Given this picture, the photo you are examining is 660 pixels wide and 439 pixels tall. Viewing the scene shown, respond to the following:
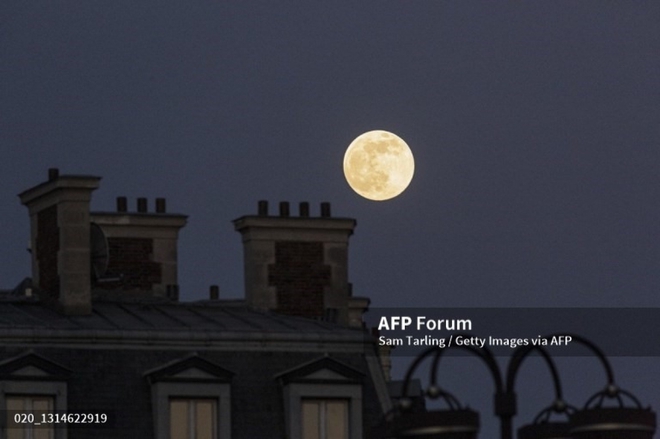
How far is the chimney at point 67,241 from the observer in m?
49.5

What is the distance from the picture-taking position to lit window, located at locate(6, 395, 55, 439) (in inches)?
1811

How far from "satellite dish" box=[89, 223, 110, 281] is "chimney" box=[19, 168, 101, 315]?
0.82 m

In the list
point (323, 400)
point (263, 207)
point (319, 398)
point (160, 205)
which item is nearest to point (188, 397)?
point (319, 398)

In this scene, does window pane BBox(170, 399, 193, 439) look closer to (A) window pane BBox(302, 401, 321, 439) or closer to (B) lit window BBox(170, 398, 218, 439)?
(B) lit window BBox(170, 398, 218, 439)

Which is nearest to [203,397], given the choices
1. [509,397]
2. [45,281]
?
[45,281]

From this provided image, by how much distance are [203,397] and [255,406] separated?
1.25 metres

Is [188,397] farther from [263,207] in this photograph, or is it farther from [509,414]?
[509,414]

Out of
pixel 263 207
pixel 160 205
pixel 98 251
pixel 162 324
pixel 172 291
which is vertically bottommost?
pixel 162 324

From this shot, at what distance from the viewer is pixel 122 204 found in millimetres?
54875

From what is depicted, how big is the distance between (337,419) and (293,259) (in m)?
6.18

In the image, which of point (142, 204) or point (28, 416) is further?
point (142, 204)

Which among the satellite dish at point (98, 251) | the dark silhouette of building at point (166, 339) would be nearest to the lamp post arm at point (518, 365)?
the dark silhouette of building at point (166, 339)

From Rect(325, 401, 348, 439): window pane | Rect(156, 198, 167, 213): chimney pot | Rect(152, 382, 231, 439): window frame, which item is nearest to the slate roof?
Rect(152, 382, 231, 439): window frame

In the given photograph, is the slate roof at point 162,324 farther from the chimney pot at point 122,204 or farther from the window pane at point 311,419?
the chimney pot at point 122,204
